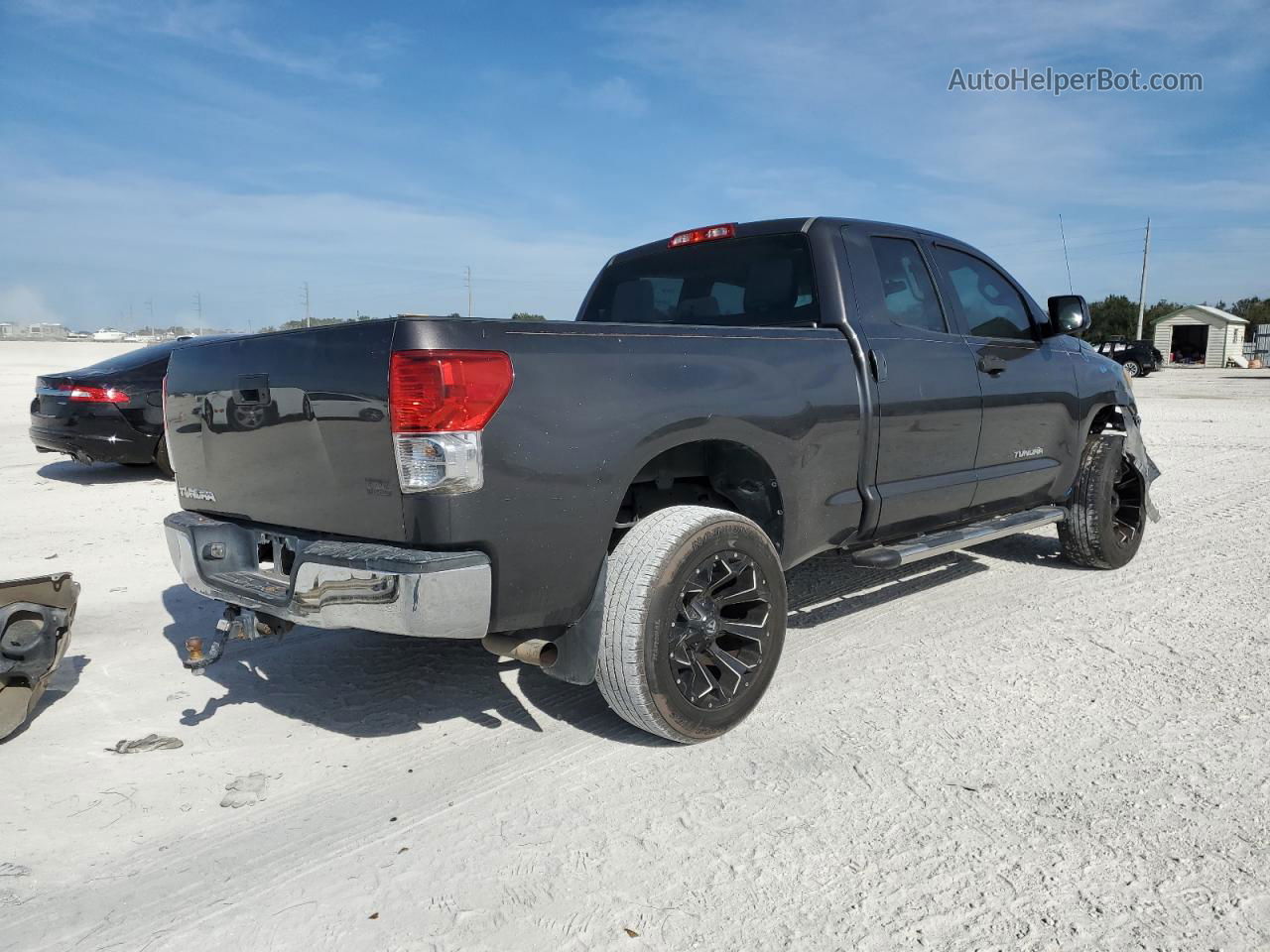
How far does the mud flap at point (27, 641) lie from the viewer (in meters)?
3.27

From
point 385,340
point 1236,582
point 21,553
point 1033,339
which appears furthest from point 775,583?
point 21,553

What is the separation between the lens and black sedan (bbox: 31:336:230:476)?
8.43m

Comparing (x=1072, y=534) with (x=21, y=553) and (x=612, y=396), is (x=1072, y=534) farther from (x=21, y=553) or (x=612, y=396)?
(x=21, y=553)

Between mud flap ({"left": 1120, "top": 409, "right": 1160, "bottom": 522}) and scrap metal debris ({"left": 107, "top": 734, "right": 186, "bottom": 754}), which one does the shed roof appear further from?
A: scrap metal debris ({"left": 107, "top": 734, "right": 186, "bottom": 754})

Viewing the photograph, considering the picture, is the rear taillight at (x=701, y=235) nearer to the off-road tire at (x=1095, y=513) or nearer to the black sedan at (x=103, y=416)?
the off-road tire at (x=1095, y=513)

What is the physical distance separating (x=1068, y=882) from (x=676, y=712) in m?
1.22

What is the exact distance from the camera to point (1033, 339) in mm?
5129

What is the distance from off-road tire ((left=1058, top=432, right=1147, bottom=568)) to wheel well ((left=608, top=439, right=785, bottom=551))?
108 inches

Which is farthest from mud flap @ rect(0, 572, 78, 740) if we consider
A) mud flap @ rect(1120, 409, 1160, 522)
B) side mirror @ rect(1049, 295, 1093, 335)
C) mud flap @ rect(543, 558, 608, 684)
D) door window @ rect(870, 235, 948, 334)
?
mud flap @ rect(1120, 409, 1160, 522)

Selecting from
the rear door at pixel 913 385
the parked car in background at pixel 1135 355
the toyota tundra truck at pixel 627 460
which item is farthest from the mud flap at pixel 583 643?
the parked car in background at pixel 1135 355

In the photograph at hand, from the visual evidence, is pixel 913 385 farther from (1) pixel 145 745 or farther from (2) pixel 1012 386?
(1) pixel 145 745

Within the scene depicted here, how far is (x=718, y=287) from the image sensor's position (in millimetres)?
4426

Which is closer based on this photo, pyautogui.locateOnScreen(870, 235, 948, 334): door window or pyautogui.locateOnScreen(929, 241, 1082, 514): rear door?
pyautogui.locateOnScreen(870, 235, 948, 334): door window

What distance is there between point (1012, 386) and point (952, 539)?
99 centimetres
